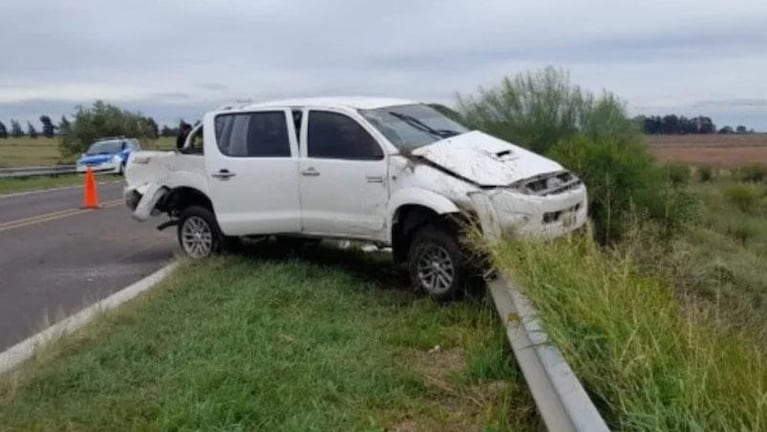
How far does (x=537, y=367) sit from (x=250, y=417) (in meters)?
1.64

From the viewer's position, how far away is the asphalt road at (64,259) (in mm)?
8641

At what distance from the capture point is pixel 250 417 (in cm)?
478

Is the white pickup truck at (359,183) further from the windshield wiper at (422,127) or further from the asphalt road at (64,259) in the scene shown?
the asphalt road at (64,259)

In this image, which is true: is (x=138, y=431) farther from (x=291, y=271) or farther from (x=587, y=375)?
(x=291, y=271)

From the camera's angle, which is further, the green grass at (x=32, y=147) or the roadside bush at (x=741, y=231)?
the green grass at (x=32, y=147)

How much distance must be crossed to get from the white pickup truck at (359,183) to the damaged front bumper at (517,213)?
0.03ft

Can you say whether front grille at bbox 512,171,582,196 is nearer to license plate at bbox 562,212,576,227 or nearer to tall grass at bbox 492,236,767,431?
license plate at bbox 562,212,576,227

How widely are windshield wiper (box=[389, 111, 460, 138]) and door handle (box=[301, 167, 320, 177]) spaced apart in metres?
1.03

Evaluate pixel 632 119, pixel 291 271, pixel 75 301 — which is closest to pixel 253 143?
pixel 291 271

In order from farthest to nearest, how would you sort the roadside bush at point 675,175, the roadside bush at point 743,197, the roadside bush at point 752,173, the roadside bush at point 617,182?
the roadside bush at point 752,173, the roadside bush at point 743,197, the roadside bush at point 675,175, the roadside bush at point 617,182

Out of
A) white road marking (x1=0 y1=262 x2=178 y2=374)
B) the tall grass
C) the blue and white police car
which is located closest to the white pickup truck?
white road marking (x1=0 y1=262 x2=178 y2=374)

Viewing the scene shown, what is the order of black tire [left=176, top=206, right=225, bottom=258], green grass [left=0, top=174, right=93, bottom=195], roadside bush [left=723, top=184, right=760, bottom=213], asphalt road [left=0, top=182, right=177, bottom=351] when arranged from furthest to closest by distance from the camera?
1. roadside bush [left=723, top=184, right=760, bottom=213]
2. green grass [left=0, top=174, right=93, bottom=195]
3. black tire [left=176, top=206, right=225, bottom=258]
4. asphalt road [left=0, top=182, right=177, bottom=351]

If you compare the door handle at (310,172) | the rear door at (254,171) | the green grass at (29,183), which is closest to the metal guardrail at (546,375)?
the door handle at (310,172)

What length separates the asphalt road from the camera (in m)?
8.64
